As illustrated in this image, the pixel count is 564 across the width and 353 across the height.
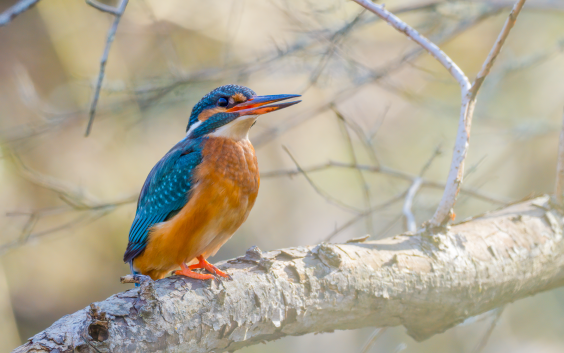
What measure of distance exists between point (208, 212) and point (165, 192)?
34 centimetres

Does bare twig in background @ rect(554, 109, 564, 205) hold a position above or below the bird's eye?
below

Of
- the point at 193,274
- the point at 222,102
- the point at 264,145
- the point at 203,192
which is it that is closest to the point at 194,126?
the point at 222,102

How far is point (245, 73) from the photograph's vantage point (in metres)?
3.61

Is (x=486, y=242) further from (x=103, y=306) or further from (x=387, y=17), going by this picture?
(x=103, y=306)

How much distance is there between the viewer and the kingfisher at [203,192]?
244 centimetres

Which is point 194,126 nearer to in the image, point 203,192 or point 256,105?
point 256,105

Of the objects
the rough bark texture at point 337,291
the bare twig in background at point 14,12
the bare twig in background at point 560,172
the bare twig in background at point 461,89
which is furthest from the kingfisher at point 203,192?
the bare twig in background at point 560,172

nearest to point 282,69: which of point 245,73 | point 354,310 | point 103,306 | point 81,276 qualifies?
point 245,73

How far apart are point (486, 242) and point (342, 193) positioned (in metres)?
3.47

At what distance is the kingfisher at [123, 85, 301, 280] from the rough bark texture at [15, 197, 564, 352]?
28 cm

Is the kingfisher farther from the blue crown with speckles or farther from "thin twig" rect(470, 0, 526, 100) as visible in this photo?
"thin twig" rect(470, 0, 526, 100)

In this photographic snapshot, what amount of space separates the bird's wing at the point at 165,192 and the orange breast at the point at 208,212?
5 centimetres

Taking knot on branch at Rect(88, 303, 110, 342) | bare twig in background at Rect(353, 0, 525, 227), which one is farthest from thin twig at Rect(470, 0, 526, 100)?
knot on branch at Rect(88, 303, 110, 342)

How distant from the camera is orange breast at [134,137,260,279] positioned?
243cm
